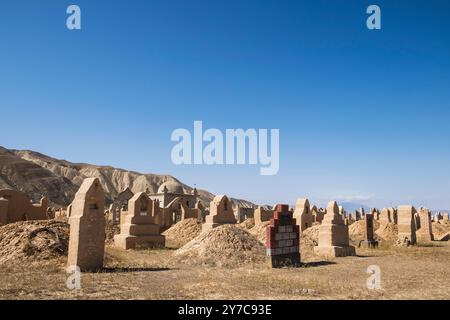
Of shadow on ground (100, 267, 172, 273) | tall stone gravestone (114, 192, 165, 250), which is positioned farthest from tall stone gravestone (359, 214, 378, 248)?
shadow on ground (100, 267, 172, 273)

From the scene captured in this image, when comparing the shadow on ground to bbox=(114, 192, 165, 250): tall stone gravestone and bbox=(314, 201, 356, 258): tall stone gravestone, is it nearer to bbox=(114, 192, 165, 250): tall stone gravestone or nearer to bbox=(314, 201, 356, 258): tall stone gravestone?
bbox=(114, 192, 165, 250): tall stone gravestone

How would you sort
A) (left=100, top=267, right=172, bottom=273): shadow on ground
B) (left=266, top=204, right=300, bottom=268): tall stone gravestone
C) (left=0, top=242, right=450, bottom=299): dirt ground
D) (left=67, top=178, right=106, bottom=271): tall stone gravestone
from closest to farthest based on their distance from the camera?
(left=0, top=242, right=450, bottom=299): dirt ground → (left=67, top=178, right=106, bottom=271): tall stone gravestone → (left=100, top=267, right=172, bottom=273): shadow on ground → (left=266, top=204, right=300, bottom=268): tall stone gravestone

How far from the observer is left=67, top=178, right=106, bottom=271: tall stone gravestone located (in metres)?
11.2

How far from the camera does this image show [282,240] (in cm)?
1438

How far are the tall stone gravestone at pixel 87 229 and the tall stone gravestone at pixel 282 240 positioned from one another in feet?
19.3

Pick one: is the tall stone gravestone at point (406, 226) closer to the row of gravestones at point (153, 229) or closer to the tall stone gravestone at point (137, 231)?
the row of gravestones at point (153, 229)

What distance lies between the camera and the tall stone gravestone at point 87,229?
36.9 ft

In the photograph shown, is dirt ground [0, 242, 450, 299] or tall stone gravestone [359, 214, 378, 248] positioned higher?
tall stone gravestone [359, 214, 378, 248]

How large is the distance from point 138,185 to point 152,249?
110m

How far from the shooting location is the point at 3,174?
8288cm

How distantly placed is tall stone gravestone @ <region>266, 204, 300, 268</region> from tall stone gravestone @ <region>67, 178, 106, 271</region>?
5.89 meters

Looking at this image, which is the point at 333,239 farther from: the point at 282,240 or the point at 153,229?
the point at 153,229
